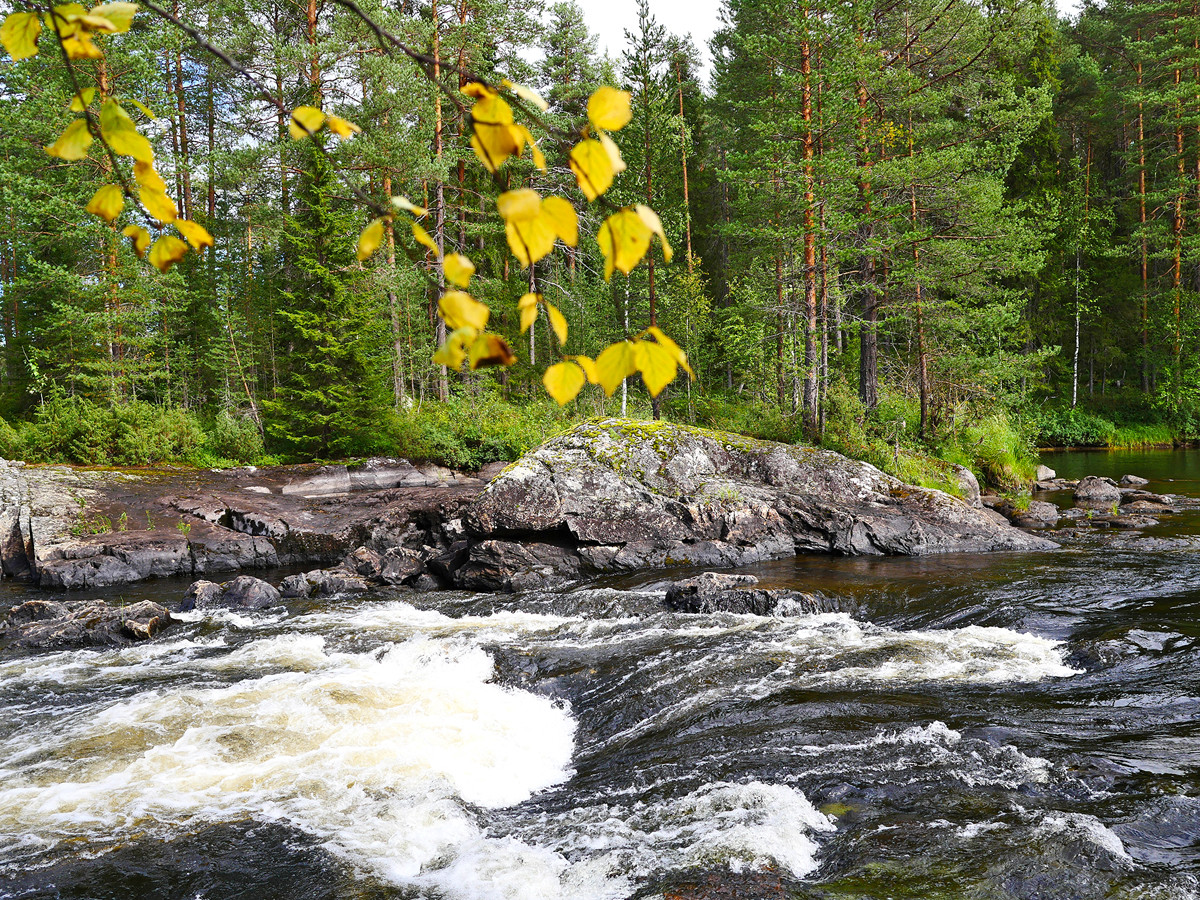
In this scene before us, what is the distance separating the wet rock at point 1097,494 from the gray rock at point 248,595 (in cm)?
1623

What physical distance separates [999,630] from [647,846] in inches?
205

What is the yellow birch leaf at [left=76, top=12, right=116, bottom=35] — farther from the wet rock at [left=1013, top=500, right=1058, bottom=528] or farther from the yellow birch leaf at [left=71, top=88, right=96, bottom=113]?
the wet rock at [left=1013, top=500, right=1058, bottom=528]

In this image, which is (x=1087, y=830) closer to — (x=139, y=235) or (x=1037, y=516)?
(x=139, y=235)

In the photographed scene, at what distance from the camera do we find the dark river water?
350 cm

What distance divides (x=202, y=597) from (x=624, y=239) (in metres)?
10.6

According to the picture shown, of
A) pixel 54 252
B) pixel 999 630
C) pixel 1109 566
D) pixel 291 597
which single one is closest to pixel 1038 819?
pixel 999 630

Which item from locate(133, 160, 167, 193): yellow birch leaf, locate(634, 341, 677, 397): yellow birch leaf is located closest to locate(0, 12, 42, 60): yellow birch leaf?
locate(133, 160, 167, 193): yellow birch leaf

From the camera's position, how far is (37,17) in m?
1.40

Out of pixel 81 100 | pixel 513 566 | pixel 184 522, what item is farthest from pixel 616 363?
pixel 184 522

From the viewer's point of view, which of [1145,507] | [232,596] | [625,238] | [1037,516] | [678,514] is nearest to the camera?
[625,238]

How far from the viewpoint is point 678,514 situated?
38.1 ft

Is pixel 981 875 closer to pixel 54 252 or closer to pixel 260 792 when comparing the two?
pixel 260 792

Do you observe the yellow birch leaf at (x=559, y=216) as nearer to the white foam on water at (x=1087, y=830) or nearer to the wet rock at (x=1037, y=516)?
the white foam on water at (x=1087, y=830)

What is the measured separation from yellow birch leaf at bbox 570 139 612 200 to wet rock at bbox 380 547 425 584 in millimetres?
10621
